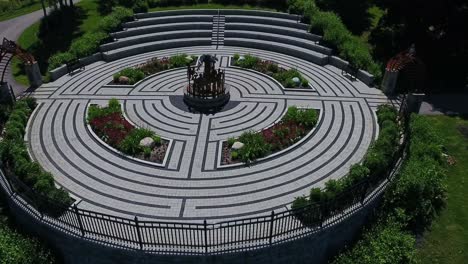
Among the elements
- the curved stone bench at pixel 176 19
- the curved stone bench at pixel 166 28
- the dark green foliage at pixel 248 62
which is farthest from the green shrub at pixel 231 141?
the curved stone bench at pixel 176 19

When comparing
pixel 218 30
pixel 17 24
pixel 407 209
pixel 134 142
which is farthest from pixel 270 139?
pixel 17 24

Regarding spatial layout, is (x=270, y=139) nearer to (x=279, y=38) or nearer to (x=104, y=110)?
(x=104, y=110)

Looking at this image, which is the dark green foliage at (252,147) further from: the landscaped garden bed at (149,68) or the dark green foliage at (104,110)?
the landscaped garden bed at (149,68)

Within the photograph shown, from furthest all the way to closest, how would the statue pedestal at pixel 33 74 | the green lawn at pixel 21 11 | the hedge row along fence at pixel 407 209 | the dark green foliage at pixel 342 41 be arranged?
the green lawn at pixel 21 11, the dark green foliage at pixel 342 41, the statue pedestal at pixel 33 74, the hedge row along fence at pixel 407 209

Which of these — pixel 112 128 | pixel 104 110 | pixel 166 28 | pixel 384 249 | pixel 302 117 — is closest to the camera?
pixel 384 249

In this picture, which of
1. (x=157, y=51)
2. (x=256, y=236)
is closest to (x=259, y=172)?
(x=256, y=236)

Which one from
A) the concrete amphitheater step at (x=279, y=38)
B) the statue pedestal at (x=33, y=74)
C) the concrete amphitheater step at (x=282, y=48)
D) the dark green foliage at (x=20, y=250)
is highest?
the concrete amphitheater step at (x=279, y=38)

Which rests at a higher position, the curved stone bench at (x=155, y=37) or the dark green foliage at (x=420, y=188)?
the curved stone bench at (x=155, y=37)
